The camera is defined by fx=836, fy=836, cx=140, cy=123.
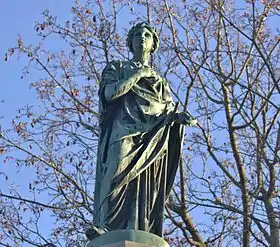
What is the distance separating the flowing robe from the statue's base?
0.23 m

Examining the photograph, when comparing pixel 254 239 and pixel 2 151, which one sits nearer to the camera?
pixel 254 239

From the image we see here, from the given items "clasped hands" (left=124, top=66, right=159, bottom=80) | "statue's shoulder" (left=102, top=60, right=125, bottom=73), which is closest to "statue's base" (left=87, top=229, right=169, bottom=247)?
"clasped hands" (left=124, top=66, right=159, bottom=80)

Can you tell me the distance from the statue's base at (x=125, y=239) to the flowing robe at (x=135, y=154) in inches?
8.9

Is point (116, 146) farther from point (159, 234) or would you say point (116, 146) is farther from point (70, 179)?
point (70, 179)

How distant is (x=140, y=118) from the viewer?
23.1 feet

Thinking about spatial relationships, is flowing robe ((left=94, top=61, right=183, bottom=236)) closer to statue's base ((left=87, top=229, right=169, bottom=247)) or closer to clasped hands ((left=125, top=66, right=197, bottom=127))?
clasped hands ((left=125, top=66, right=197, bottom=127))

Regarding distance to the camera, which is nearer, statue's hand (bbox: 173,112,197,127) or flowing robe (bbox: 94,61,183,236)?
flowing robe (bbox: 94,61,183,236)

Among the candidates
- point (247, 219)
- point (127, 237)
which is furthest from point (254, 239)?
point (127, 237)

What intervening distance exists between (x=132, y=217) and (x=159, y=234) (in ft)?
0.94

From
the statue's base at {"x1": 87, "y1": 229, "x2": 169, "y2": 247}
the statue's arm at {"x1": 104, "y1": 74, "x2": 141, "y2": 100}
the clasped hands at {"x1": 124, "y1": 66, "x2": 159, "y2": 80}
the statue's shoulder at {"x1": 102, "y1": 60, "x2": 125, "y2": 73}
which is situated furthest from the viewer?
the statue's shoulder at {"x1": 102, "y1": 60, "x2": 125, "y2": 73}

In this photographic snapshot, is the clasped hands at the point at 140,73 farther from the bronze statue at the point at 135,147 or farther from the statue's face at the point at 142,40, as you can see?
the statue's face at the point at 142,40

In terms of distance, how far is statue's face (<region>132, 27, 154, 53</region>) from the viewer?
24.7ft

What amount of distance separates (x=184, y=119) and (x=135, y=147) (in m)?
0.47

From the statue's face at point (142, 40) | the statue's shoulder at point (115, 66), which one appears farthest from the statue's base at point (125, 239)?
the statue's face at point (142, 40)
